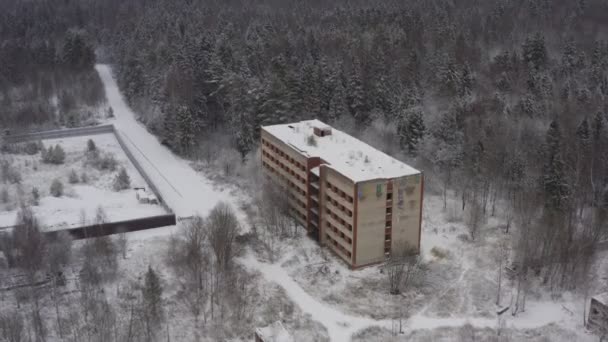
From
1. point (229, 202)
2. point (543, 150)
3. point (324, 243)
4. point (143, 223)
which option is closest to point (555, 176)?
point (543, 150)

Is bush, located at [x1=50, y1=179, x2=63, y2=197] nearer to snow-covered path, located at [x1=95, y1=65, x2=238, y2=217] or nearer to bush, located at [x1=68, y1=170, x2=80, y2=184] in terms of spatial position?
bush, located at [x1=68, y1=170, x2=80, y2=184]

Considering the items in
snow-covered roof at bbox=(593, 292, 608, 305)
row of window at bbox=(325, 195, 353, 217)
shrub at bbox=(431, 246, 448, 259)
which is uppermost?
row of window at bbox=(325, 195, 353, 217)

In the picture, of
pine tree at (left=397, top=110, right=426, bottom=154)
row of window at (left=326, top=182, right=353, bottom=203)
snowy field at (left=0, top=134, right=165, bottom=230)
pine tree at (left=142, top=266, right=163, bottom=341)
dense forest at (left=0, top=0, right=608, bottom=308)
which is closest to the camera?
pine tree at (left=142, top=266, right=163, bottom=341)

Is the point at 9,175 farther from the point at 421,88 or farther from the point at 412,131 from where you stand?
the point at 421,88

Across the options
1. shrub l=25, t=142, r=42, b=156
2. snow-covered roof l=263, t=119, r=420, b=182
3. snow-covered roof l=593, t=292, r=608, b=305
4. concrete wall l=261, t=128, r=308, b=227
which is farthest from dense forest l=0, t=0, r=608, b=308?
shrub l=25, t=142, r=42, b=156

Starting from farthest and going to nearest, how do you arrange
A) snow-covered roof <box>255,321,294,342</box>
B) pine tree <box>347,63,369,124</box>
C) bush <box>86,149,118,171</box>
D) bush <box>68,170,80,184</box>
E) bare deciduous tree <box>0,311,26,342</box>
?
pine tree <box>347,63,369,124</box> → bush <box>86,149,118,171</box> → bush <box>68,170,80,184</box> → snow-covered roof <box>255,321,294,342</box> → bare deciduous tree <box>0,311,26,342</box>

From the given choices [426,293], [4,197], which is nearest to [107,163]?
[4,197]

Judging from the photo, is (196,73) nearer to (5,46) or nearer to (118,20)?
(5,46)
